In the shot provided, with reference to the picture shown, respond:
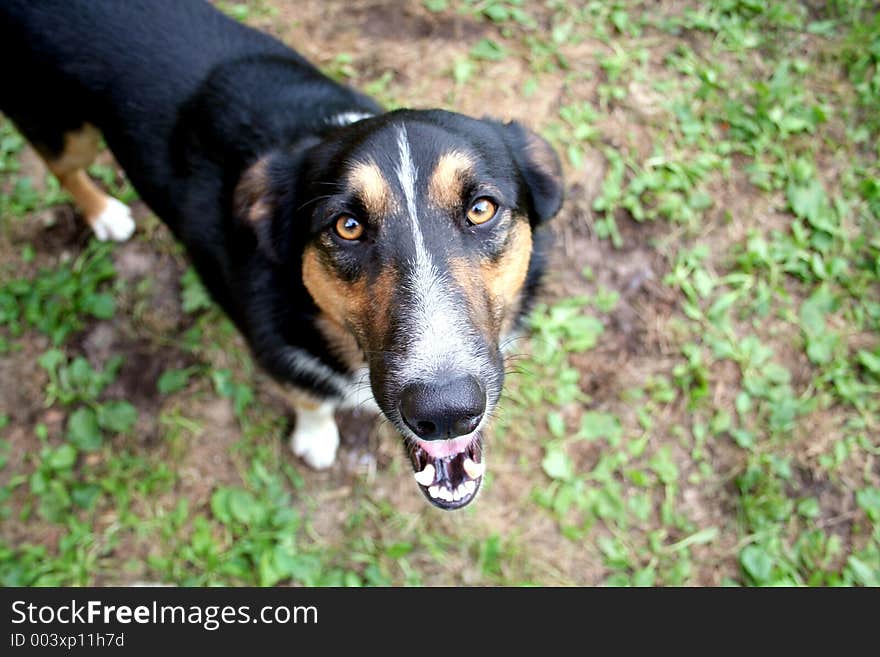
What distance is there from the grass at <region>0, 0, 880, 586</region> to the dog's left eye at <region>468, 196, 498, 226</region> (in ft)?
5.44

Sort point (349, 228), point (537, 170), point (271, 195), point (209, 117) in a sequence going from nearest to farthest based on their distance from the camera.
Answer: point (349, 228), point (271, 195), point (537, 170), point (209, 117)

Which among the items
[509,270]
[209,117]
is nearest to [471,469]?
[509,270]

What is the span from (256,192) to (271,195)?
65mm

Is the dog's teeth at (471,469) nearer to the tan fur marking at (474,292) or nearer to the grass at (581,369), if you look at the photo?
the tan fur marking at (474,292)

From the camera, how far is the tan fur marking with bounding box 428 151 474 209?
2469 mm

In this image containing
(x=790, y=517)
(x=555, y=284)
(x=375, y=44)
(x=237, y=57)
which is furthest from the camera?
(x=375, y=44)

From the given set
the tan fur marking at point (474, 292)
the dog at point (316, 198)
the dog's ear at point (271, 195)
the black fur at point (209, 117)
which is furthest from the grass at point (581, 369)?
the tan fur marking at point (474, 292)

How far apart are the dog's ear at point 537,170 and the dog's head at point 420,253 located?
0.09 metres

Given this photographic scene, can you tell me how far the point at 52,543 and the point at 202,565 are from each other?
0.87 metres

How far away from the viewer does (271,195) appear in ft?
9.37

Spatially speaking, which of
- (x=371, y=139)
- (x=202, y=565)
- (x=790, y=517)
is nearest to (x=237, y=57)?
(x=371, y=139)

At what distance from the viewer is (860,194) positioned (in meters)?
4.65

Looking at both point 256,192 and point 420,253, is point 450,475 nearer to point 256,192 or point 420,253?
point 420,253
